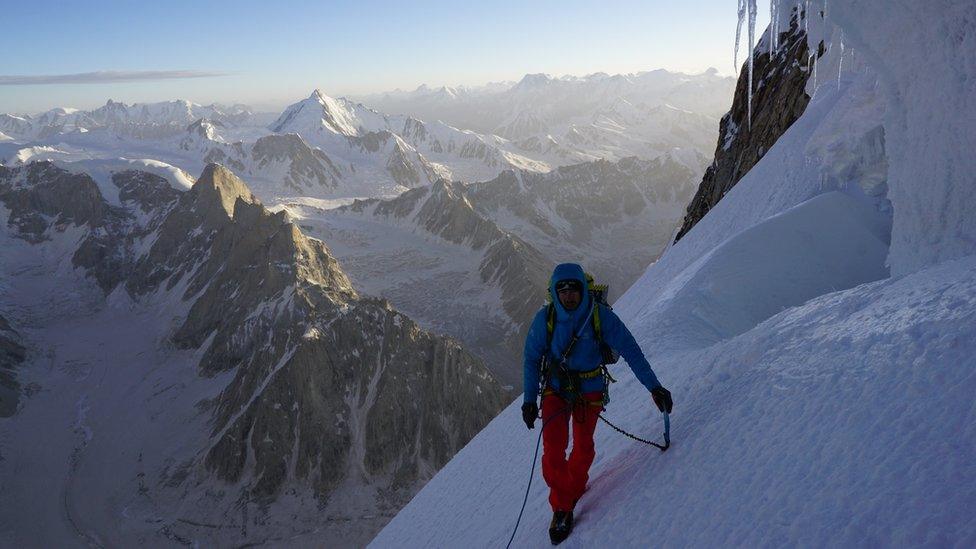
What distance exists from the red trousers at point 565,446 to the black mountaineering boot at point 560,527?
0.06 meters

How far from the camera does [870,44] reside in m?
7.55

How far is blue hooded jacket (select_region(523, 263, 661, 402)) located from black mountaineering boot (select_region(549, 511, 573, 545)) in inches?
45.4

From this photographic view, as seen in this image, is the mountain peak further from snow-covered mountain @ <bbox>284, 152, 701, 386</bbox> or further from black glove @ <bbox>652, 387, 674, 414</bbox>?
black glove @ <bbox>652, 387, 674, 414</bbox>

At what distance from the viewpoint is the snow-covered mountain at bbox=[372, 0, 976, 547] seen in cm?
317

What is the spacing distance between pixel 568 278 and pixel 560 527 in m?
2.42

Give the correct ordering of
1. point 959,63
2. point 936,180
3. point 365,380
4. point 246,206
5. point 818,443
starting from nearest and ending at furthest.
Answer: point 818,443 → point 959,63 → point 936,180 → point 365,380 → point 246,206

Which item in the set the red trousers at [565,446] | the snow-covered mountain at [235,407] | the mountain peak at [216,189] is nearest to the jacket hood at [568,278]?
the red trousers at [565,446]

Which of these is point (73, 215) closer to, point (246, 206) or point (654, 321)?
point (246, 206)

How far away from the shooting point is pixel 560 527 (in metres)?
5.07

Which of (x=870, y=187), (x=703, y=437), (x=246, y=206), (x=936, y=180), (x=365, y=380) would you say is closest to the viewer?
(x=703, y=437)

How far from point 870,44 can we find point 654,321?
5343 mm

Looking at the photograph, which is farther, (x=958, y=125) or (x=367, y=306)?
(x=367, y=306)

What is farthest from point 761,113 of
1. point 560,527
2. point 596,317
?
point 560,527

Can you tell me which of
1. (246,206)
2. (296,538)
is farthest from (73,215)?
(296,538)
